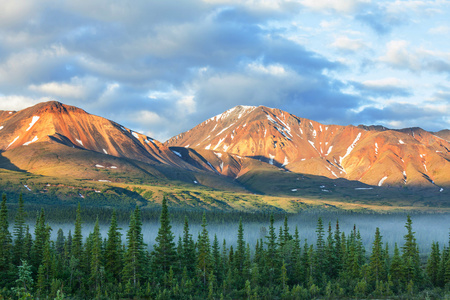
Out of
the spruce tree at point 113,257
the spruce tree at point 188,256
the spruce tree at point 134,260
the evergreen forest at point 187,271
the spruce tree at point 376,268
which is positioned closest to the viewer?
the evergreen forest at point 187,271

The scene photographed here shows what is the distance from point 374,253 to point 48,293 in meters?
70.6

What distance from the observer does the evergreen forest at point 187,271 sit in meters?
92.1

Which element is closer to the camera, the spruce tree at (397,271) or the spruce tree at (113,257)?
the spruce tree at (113,257)

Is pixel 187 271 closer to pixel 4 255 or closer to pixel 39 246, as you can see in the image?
pixel 39 246

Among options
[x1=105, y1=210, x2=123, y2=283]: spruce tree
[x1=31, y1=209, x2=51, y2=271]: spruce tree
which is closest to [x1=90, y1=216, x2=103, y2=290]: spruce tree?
[x1=105, y1=210, x2=123, y2=283]: spruce tree

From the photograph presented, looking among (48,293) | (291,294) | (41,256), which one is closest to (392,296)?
(291,294)

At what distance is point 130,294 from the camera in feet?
296

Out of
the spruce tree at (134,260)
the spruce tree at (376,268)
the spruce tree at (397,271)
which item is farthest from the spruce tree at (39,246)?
the spruce tree at (397,271)

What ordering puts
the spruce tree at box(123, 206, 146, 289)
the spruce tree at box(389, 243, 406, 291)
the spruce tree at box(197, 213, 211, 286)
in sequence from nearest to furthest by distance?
1. the spruce tree at box(123, 206, 146, 289)
2. the spruce tree at box(389, 243, 406, 291)
3. the spruce tree at box(197, 213, 211, 286)

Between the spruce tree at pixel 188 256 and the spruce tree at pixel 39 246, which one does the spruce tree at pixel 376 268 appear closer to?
the spruce tree at pixel 188 256

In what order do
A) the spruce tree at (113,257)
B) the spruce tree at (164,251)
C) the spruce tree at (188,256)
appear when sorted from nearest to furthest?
the spruce tree at (113,257) → the spruce tree at (164,251) → the spruce tree at (188,256)

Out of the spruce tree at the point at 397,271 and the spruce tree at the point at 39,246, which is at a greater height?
the spruce tree at the point at 39,246

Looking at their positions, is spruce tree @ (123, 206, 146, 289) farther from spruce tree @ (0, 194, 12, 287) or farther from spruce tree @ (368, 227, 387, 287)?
spruce tree @ (368, 227, 387, 287)

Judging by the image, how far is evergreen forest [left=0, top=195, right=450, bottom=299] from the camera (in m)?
92.1
